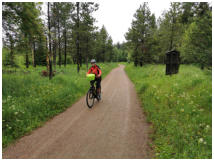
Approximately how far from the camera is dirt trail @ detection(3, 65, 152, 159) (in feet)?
9.66

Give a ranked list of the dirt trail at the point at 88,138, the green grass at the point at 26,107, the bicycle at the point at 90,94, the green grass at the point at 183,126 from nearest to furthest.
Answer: the green grass at the point at 183,126, the dirt trail at the point at 88,138, the green grass at the point at 26,107, the bicycle at the point at 90,94

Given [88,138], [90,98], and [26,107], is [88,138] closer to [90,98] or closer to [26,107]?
[90,98]

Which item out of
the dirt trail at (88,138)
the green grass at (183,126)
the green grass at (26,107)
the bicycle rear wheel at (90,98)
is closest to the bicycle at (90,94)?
the bicycle rear wheel at (90,98)

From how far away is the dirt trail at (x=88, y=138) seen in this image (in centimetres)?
295

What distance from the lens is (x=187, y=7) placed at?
8.08m

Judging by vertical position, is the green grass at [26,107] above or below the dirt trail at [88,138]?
above

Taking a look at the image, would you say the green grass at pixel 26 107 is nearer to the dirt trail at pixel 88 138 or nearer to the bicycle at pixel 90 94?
the dirt trail at pixel 88 138

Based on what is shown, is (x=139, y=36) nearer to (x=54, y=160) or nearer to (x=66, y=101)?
(x=66, y=101)

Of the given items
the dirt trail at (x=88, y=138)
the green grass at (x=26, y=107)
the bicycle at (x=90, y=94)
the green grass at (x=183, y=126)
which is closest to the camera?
the green grass at (x=183, y=126)

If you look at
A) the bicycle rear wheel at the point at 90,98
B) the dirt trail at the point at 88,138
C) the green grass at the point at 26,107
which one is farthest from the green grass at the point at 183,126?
the green grass at the point at 26,107

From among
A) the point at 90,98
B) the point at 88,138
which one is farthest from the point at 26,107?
the point at 88,138

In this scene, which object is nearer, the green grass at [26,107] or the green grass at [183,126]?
the green grass at [183,126]

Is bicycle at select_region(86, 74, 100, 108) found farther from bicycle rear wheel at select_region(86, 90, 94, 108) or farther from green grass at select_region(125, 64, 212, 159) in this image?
green grass at select_region(125, 64, 212, 159)

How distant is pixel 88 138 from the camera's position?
3.53m
